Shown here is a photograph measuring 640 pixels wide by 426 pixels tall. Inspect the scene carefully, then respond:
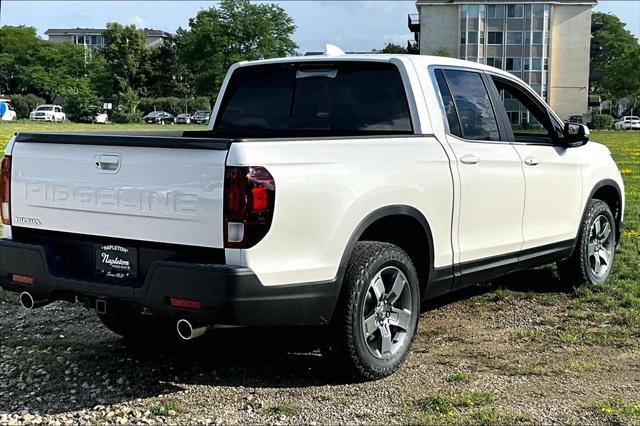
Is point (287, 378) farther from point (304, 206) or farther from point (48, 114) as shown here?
point (48, 114)

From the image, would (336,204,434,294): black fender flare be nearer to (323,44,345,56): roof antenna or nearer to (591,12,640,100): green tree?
(323,44,345,56): roof antenna

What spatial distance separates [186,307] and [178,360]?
135 cm

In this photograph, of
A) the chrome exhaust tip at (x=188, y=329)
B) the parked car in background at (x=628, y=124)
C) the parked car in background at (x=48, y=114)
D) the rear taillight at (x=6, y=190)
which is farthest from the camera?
the parked car in background at (x=628, y=124)

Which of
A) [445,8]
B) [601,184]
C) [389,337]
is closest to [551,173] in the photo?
[601,184]

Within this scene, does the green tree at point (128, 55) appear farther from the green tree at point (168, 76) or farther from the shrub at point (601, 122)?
the shrub at point (601, 122)

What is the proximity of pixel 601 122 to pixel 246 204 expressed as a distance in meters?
71.8

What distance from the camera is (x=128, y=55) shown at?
9819 cm

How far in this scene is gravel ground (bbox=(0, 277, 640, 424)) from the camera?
4387mm

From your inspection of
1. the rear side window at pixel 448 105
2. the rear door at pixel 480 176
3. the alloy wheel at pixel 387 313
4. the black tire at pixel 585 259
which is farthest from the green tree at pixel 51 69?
the alloy wheel at pixel 387 313

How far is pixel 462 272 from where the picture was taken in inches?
218

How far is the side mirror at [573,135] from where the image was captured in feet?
22.0

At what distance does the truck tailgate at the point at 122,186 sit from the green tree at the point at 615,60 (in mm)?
81349

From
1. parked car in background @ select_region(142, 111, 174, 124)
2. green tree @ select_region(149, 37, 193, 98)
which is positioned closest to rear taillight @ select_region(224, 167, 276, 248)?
parked car in background @ select_region(142, 111, 174, 124)

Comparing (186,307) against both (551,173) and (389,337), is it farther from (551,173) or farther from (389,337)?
(551,173)
